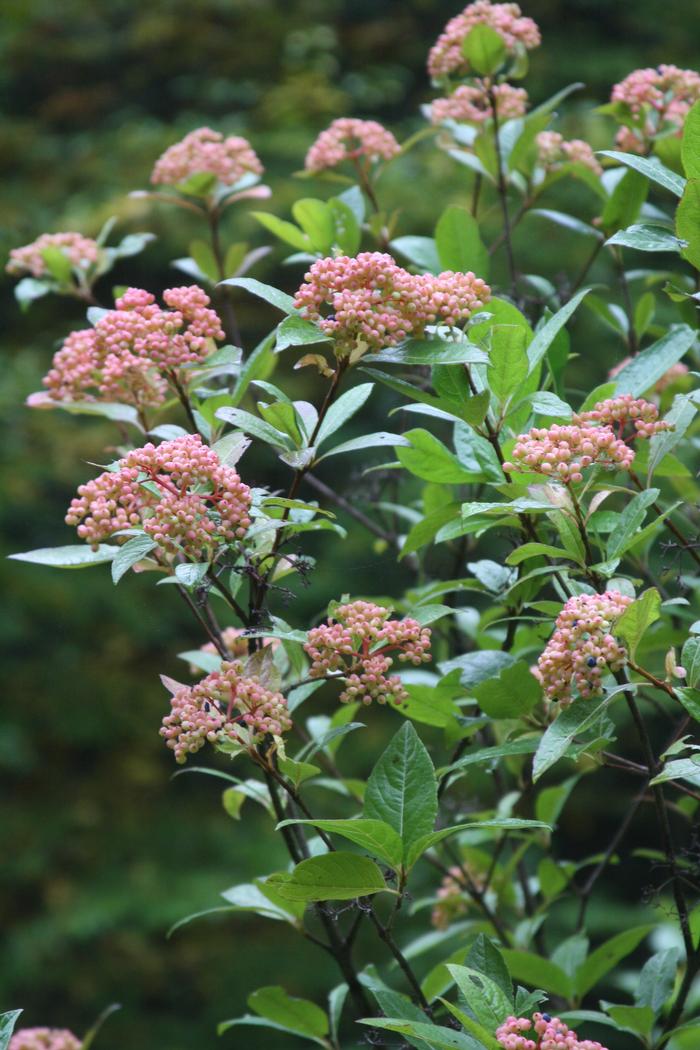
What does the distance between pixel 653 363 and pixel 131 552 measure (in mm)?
526

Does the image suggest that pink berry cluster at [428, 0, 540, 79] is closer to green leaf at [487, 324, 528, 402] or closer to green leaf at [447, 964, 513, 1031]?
green leaf at [487, 324, 528, 402]

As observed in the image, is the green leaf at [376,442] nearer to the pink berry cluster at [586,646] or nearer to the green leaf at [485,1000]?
the pink berry cluster at [586,646]

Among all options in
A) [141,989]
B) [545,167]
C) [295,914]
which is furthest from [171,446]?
[141,989]

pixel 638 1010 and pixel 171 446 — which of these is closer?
pixel 171 446

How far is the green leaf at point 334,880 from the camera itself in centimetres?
85

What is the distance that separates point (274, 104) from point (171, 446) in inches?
195

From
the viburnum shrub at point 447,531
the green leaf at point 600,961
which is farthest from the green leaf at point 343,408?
the green leaf at point 600,961

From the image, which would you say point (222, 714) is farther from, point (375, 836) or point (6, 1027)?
point (6, 1027)

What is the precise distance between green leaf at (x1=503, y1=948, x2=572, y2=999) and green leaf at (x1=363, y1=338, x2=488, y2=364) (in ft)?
2.16

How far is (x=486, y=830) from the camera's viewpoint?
1.35 meters

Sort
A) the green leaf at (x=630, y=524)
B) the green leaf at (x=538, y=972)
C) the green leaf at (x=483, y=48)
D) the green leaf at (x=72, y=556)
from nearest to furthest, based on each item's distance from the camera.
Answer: the green leaf at (x=630, y=524) < the green leaf at (x=72, y=556) < the green leaf at (x=538, y=972) < the green leaf at (x=483, y=48)

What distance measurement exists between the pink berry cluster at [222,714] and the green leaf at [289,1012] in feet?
1.41

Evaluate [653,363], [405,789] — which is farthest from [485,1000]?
[653,363]

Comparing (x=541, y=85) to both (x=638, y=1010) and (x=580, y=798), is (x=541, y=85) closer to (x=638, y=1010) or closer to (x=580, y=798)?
(x=580, y=798)
